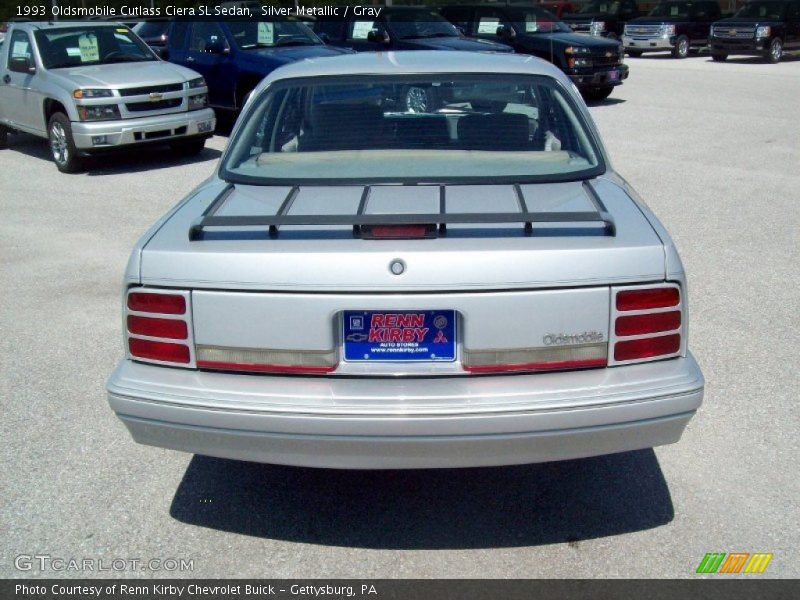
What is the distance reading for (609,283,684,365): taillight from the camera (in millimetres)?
3191

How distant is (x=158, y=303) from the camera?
330cm

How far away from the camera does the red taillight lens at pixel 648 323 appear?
320 cm

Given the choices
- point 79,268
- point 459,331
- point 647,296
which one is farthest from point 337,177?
point 79,268

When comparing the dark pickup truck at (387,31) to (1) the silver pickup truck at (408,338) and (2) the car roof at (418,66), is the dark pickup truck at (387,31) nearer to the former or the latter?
(2) the car roof at (418,66)

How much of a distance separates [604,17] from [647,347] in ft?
94.5

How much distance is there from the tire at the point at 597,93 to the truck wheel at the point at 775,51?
987 cm

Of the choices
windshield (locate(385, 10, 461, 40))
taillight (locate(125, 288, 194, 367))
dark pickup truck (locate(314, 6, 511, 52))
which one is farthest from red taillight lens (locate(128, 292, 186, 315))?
windshield (locate(385, 10, 461, 40))

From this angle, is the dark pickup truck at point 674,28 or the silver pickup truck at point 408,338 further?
the dark pickup truck at point 674,28

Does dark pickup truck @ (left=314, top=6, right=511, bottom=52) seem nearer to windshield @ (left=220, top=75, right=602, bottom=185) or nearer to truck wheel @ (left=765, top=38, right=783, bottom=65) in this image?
truck wheel @ (left=765, top=38, right=783, bottom=65)

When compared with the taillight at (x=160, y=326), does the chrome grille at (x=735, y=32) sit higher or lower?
lower

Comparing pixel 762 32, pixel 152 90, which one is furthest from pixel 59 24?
pixel 762 32

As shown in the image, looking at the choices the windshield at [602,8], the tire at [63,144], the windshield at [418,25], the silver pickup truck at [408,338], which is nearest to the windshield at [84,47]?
the tire at [63,144]

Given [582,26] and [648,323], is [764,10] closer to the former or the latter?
[582,26]

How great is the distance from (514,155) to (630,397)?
151 centimetres
